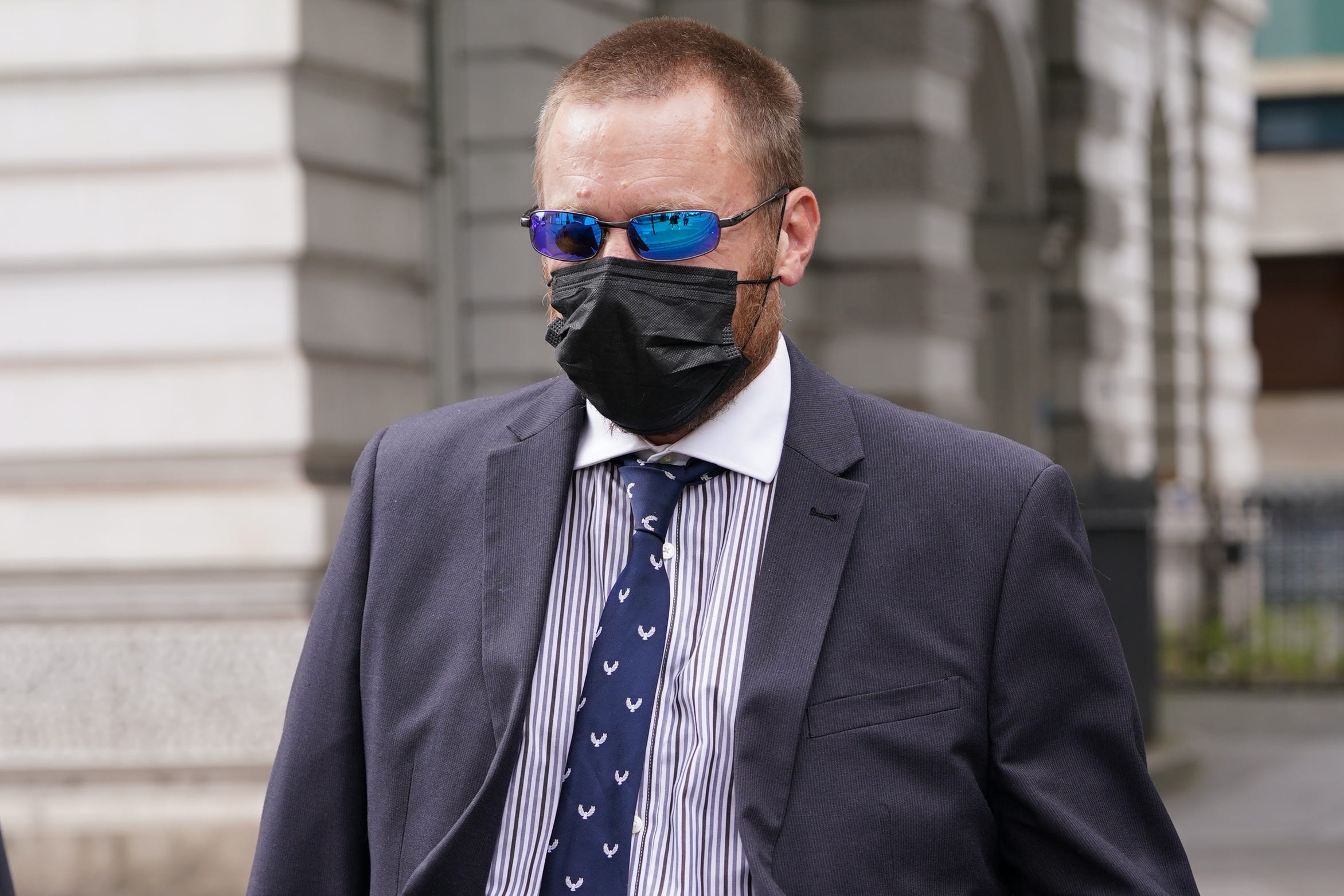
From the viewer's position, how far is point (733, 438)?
240 centimetres

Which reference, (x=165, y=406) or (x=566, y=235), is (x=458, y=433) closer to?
(x=566, y=235)

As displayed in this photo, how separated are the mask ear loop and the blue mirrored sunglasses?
9 centimetres

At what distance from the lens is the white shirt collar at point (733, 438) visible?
2379 mm

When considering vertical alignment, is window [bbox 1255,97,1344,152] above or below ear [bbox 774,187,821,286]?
above

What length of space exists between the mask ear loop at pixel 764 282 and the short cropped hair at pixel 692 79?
37 mm

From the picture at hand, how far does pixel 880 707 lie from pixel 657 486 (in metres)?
0.40

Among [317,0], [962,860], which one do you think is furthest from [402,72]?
[962,860]

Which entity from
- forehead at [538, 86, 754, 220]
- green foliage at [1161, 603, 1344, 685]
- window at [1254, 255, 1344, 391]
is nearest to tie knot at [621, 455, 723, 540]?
forehead at [538, 86, 754, 220]

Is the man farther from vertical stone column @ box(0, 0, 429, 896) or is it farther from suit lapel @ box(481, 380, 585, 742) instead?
vertical stone column @ box(0, 0, 429, 896)

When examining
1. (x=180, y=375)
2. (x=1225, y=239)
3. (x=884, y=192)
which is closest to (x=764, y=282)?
(x=180, y=375)

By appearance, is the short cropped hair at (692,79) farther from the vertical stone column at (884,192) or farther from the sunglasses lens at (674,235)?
the vertical stone column at (884,192)

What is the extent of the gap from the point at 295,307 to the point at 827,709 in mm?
5826

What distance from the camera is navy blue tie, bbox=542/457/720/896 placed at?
2.22 meters

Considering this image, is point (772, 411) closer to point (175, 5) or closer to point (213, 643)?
point (213, 643)
